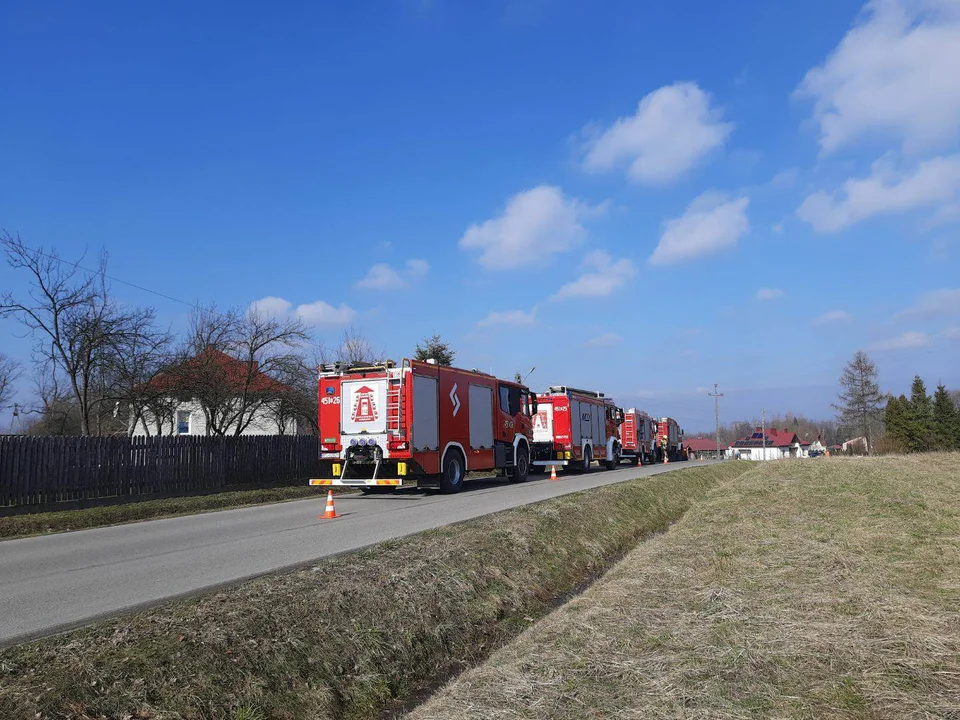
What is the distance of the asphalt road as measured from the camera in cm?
650

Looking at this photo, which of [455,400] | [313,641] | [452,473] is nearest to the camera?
[313,641]

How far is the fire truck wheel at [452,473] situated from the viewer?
18.5 m

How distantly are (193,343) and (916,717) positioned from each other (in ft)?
73.1

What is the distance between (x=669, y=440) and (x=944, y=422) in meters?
28.8

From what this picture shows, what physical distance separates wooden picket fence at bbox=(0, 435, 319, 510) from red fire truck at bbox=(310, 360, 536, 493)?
3.95 meters

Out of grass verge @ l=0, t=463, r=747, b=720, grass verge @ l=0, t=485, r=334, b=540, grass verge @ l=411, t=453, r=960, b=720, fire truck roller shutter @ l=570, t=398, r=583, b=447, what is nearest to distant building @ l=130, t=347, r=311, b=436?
grass verge @ l=0, t=485, r=334, b=540

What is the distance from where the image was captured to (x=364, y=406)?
690 inches

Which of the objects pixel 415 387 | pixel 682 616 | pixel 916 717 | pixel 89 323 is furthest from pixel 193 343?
pixel 916 717

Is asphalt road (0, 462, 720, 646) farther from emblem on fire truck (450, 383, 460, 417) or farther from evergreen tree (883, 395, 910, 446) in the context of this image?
evergreen tree (883, 395, 910, 446)

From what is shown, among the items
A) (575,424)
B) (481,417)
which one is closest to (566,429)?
(575,424)

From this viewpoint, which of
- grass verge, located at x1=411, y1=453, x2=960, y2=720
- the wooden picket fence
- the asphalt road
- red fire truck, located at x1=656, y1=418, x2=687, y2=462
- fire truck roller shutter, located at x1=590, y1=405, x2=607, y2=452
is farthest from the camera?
red fire truck, located at x1=656, y1=418, x2=687, y2=462

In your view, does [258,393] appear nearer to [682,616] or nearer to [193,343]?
[193,343]

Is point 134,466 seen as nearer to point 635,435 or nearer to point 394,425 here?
point 394,425

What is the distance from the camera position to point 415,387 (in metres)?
17.5
